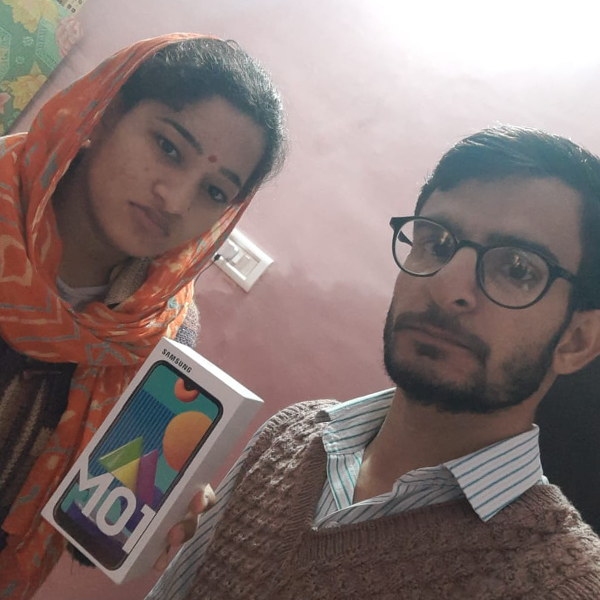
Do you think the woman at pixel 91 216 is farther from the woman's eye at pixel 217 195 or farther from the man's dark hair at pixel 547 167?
the man's dark hair at pixel 547 167

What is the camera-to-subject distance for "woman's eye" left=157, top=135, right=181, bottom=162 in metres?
0.72

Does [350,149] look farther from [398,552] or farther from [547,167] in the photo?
[398,552]

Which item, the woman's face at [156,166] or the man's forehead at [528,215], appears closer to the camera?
the man's forehead at [528,215]

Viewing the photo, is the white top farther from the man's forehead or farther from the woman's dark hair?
the man's forehead

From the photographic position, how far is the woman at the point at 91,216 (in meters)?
0.71

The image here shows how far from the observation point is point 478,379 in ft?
1.93

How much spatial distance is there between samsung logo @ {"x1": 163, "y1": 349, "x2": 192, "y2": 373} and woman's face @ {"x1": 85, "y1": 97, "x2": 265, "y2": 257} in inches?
8.8

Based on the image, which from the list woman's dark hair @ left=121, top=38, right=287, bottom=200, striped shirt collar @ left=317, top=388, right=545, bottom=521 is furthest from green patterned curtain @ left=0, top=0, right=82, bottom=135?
striped shirt collar @ left=317, top=388, right=545, bottom=521

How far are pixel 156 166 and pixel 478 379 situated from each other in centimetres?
52

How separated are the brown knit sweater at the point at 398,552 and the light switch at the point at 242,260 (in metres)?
0.51

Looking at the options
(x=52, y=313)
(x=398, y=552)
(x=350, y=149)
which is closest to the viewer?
(x=398, y=552)

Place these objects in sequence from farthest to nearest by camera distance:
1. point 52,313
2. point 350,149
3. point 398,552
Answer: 1. point 350,149
2. point 52,313
3. point 398,552

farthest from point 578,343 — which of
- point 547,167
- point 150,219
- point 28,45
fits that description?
point 28,45

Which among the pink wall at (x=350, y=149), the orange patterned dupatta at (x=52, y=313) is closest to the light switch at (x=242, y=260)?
the pink wall at (x=350, y=149)
